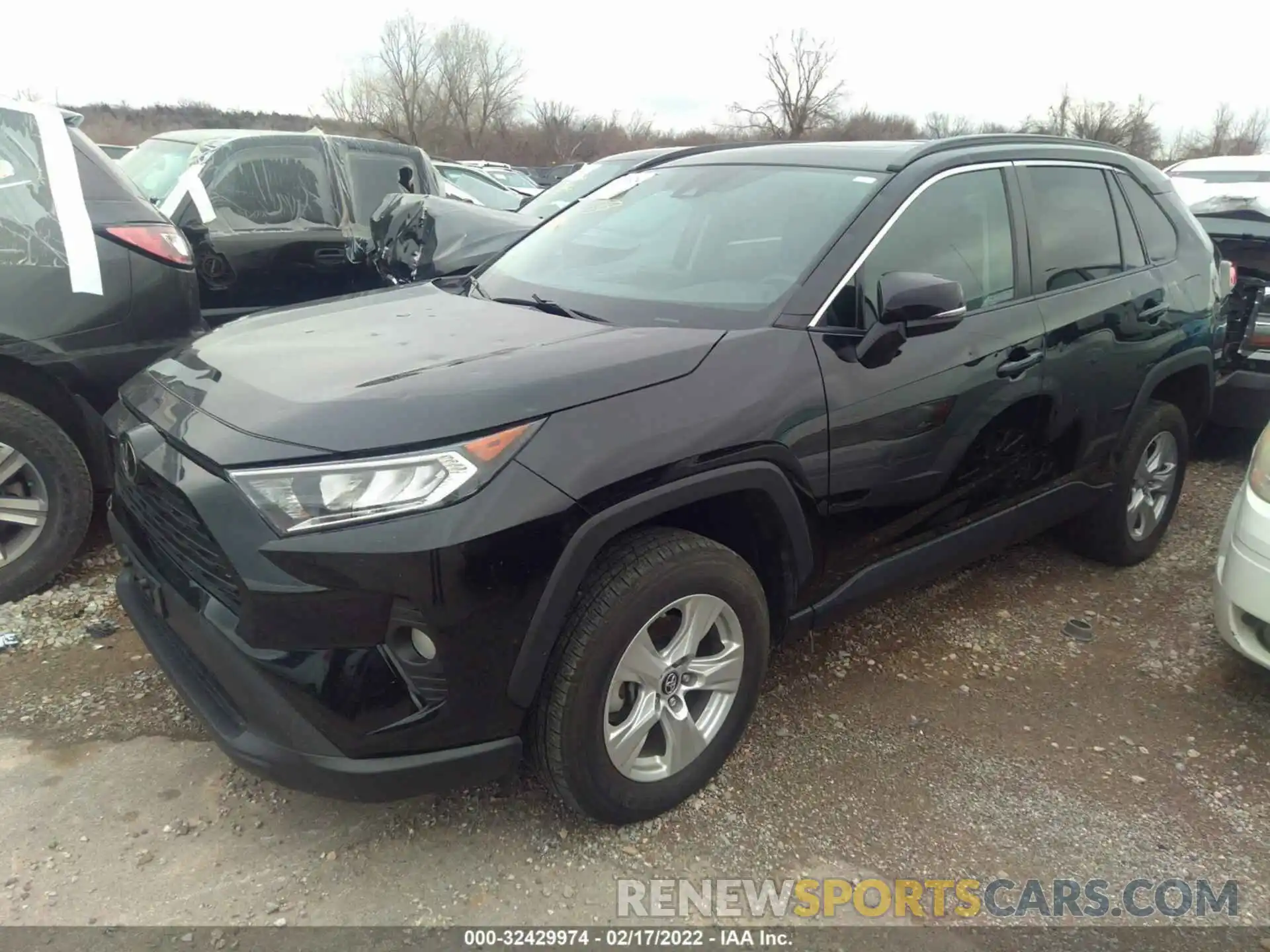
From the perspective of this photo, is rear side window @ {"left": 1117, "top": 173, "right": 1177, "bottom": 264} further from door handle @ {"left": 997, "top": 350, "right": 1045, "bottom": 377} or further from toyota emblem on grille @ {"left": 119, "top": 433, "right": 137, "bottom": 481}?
toyota emblem on grille @ {"left": 119, "top": 433, "right": 137, "bottom": 481}

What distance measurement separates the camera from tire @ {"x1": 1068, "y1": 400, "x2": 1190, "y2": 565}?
12.5ft

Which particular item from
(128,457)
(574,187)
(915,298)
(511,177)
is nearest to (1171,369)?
(915,298)

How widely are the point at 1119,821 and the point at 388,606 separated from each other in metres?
2.13

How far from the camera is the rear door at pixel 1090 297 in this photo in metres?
3.27

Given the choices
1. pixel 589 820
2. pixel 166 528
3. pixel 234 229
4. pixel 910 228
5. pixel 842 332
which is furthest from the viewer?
pixel 234 229

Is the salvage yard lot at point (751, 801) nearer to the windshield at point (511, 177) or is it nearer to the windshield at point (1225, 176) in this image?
the windshield at point (1225, 176)

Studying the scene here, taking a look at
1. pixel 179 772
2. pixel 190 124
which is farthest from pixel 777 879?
pixel 190 124

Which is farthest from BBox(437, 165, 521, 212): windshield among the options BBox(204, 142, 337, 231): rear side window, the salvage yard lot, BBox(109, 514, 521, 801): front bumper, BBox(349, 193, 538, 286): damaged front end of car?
BBox(109, 514, 521, 801): front bumper

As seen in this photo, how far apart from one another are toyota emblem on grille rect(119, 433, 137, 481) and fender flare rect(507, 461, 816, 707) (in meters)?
1.18

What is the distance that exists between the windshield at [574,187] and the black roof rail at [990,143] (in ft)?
12.4

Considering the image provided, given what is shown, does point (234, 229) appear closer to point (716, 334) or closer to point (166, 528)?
point (166, 528)

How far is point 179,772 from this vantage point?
2594 millimetres

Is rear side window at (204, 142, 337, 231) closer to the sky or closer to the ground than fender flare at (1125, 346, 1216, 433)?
closer to the sky

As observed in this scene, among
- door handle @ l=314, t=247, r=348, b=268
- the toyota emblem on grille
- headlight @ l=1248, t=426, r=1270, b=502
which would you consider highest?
door handle @ l=314, t=247, r=348, b=268
